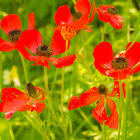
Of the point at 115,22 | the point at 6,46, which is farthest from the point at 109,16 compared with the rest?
the point at 6,46

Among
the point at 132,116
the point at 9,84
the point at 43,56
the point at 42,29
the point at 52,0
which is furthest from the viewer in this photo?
the point at 42,29

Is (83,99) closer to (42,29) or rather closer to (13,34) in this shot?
(13,34)

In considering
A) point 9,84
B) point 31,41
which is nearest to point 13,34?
point 31,41

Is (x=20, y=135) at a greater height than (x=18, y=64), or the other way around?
(x=18, y=64)

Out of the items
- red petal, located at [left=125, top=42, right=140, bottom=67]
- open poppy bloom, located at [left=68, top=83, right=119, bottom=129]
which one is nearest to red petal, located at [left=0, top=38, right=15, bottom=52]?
open poppy bloom, located at [left=68, top=83, right=119, bottom=129]

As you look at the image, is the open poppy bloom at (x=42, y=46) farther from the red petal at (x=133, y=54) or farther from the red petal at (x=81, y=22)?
the red petal at (x=133, y=54)

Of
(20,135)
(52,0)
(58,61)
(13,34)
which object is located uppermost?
(52,0)

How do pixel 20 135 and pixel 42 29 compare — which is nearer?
pixel 20 135

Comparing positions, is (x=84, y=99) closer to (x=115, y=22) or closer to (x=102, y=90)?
(x=102, y=90)

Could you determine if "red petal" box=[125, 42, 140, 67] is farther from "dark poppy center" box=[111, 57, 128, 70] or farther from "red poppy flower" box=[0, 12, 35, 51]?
"red poppy flower" box=[0, 12, 35, 51]
